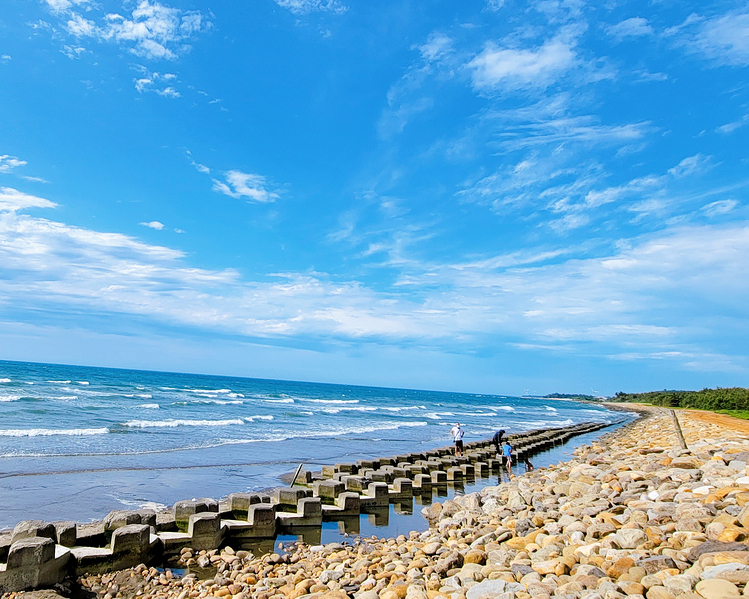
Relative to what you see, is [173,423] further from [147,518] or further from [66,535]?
[66,535]

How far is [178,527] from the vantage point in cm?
793

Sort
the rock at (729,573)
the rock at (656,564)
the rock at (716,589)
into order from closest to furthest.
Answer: the rock at (716,589) → the rock at (729,573) → the rock at (656,564)

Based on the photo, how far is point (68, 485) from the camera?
11.8 m

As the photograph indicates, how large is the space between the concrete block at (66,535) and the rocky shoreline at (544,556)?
0.59 metres

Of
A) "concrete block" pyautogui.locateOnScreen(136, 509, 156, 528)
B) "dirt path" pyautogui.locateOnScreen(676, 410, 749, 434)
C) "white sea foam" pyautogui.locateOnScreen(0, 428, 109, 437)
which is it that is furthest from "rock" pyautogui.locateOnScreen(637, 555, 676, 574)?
"white sea foam" pyautogui.locateOnScreen(0, 428, 109, 437)

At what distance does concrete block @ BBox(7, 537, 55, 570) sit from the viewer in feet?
18.9

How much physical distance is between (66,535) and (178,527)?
157cm

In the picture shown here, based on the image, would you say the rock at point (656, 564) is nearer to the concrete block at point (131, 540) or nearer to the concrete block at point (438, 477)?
the concrete block at point (131, 540)

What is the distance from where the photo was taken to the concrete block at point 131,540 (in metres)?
6.78

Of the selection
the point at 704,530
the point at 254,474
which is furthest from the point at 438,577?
the point at 254,474

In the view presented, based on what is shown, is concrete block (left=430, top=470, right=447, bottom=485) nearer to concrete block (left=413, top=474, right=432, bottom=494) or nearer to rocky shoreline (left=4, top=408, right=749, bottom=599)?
concrete block (left=413, top=474, right=432, bottom=494)

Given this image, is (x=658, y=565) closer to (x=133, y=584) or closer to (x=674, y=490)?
(x=674, y=490)

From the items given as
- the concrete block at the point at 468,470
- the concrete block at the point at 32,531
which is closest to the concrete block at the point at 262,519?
the concrete block at the point at 32,531

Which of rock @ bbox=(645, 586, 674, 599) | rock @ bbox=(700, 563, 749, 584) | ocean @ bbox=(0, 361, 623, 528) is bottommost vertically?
ocean @ bbox=(0, 361, 623, 528)
